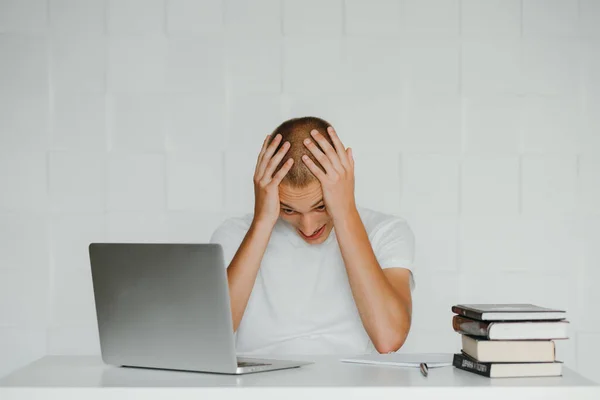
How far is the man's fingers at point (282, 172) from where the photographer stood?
88.4 inches

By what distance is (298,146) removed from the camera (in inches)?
89.9

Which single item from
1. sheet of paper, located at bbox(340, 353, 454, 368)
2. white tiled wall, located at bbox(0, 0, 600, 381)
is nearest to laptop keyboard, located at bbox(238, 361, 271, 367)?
sheet of paper, located at bbox(340, 353, 454, 368)

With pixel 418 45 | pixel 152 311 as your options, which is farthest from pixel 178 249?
pixel 418 45

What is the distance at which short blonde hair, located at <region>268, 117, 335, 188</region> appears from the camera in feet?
7.38

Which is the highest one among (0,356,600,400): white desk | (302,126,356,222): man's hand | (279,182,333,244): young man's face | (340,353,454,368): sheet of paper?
(302,126,356,222): man's hand

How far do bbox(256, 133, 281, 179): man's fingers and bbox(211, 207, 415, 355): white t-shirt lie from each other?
0.38 meters

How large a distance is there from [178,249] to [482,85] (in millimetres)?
1821

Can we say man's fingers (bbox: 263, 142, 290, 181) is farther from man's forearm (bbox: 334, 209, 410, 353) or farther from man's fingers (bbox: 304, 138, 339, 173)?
man's forearm (bbox: 334, 209, 410, 353)

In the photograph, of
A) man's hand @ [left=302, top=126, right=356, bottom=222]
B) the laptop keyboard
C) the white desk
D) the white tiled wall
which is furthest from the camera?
the white tiled wall

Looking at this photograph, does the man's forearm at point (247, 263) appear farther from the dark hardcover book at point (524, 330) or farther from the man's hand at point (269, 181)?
the dark hardcover book at point (524, 330)

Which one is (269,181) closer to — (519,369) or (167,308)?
(167,308)

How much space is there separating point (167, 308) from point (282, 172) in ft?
2.39

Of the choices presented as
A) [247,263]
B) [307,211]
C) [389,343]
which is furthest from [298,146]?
[389,343]

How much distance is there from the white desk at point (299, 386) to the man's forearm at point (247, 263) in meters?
0.71
